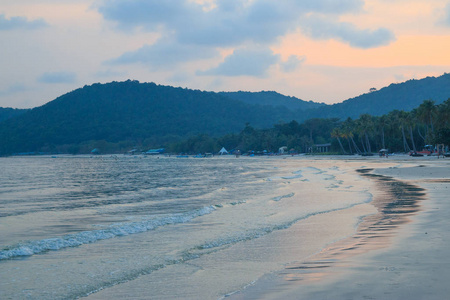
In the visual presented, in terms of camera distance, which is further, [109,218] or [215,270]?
[109,218]

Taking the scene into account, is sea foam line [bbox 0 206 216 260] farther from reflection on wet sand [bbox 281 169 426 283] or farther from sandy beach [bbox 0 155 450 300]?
reflection on wet sand [bbox 281 169 426 283]

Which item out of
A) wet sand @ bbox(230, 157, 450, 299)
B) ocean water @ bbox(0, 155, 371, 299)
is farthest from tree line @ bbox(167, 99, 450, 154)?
wet sand @ bbox(230, 157, 450, 299)

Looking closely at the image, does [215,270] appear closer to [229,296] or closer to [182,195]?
Answer: [229,296]

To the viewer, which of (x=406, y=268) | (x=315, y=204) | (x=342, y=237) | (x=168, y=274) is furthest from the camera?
(x=315, y=204)

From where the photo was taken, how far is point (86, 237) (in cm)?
1353

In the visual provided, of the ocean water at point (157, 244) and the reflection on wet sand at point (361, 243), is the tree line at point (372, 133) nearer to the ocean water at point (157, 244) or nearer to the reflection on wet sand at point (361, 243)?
the reflection on wet sand at point (361, 243)

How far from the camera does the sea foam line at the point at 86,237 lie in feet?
38.2

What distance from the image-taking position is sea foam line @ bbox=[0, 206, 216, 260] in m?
11.6

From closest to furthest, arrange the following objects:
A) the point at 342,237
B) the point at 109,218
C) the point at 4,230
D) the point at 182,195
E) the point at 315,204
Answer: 1. the point at 342,237
2. the point at 4,230
3. the point at 109,218
4. the point at 315,204
5. the point at 182,195

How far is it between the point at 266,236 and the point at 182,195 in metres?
15.5

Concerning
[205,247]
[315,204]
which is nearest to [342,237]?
[205,247]

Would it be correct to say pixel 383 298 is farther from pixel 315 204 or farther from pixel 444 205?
pixel 315 204

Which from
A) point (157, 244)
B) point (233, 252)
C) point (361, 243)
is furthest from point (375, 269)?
point (157, 244)

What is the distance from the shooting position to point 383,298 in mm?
6680
